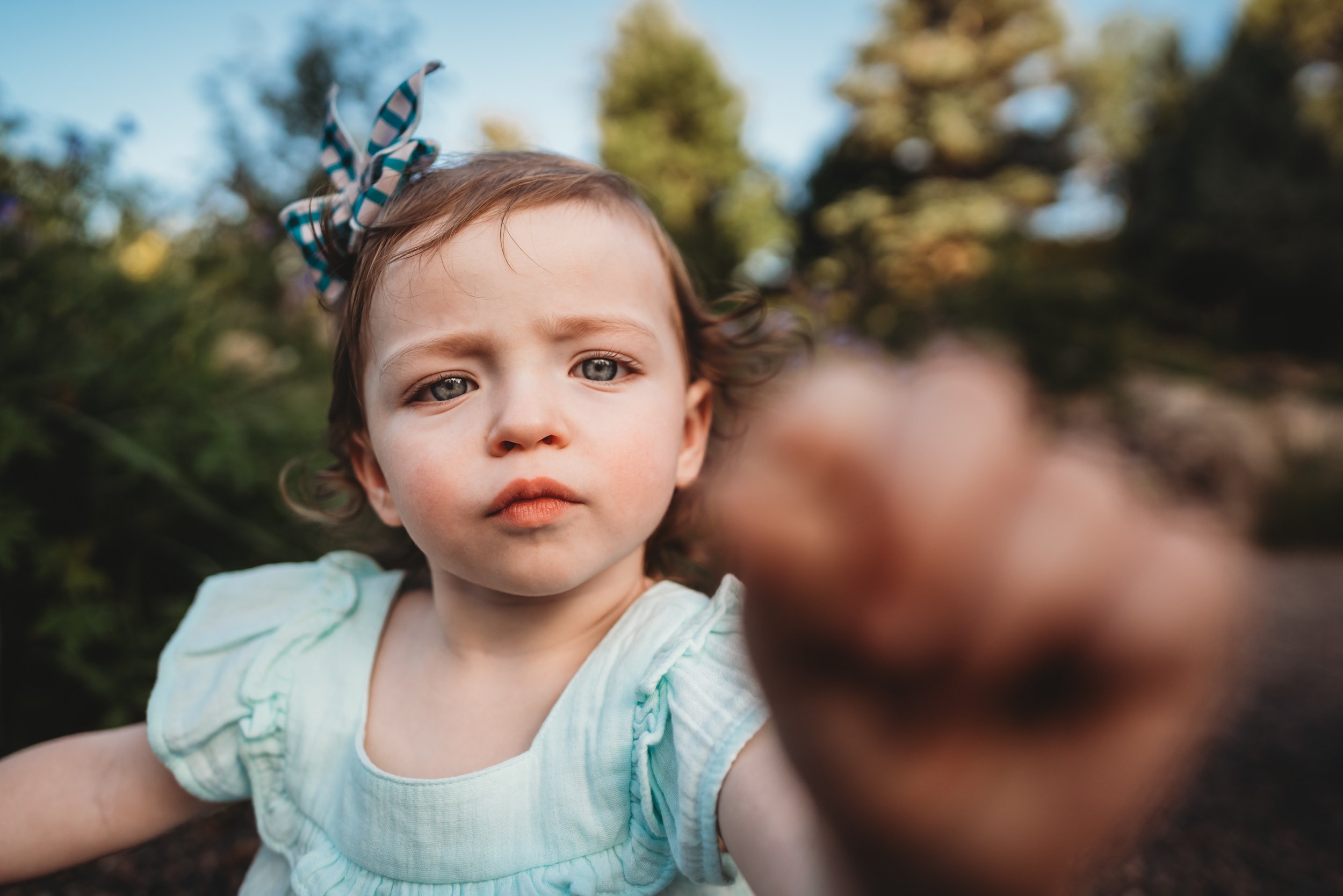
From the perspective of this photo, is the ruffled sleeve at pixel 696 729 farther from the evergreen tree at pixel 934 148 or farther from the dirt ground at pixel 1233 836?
the evergreen tree at pixel 934 148

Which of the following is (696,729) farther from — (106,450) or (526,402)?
(106,450)

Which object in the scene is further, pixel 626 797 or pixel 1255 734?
pixel 1255 734

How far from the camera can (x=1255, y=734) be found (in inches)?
120

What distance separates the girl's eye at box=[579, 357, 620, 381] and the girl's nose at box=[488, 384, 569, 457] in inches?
3.4

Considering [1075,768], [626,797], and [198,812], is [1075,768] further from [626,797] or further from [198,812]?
[198,812]

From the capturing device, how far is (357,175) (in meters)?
1.34

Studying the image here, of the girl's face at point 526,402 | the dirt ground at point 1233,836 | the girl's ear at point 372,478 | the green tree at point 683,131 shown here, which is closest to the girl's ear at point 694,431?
the girl's face at point 526,402

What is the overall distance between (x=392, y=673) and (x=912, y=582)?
1.11m

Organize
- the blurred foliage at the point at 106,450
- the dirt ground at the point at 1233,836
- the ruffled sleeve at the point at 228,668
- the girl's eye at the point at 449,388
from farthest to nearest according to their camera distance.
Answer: the blurred foliage at the point at 106,450, the dirt ground at the point at 1233,836, the ruffled sleeve at the point at 228,668, the girl's eye at the point at 449,388

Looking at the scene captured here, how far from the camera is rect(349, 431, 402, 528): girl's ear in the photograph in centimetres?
126

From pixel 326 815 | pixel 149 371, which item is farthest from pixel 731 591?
pixel 149 371

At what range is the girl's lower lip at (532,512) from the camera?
93 centimetres

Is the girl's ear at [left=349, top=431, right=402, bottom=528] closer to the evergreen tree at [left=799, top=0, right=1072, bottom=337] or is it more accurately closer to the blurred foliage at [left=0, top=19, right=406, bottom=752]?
the blurred foliage at [left=0, top=19, right=406, bottom=752]

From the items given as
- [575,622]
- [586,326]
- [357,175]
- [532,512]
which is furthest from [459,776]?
[357,175]
